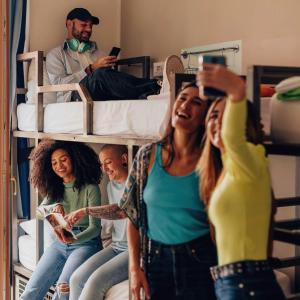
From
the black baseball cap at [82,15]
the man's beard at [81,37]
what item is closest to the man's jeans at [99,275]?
the man's beard at [81,37]

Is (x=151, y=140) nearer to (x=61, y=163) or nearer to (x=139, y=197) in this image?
(x=139, y=197)

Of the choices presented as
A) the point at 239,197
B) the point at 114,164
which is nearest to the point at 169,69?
the point at 114,164

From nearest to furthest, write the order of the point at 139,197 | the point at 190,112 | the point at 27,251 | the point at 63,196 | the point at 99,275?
the point at 190,112 → the point at 139,197 → the point at 99,275 → the point at 63,196 → the point at 27,251

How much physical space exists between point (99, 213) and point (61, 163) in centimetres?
40

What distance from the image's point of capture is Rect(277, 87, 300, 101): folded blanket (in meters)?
1.87

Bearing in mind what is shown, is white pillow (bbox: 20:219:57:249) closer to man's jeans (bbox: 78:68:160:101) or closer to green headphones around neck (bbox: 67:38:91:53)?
man's jeans (bbox: 78:68:160:101)

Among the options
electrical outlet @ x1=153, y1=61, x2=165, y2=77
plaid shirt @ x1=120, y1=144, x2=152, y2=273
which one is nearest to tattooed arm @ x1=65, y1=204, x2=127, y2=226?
plaid shirt @ x1=120, y1=144, x2=152, y2=273

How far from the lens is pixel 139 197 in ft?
7.25

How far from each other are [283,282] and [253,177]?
1112 millimetres

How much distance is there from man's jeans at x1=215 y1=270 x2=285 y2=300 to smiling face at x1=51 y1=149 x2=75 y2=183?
1698 millimetres

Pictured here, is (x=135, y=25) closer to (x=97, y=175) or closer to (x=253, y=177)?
(x=97, y=175)

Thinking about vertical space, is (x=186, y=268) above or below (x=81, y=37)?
below

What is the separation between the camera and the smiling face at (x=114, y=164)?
3.17 meters

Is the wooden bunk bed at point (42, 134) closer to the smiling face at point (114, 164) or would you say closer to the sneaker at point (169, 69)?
the smiling face at point (114, 164)
